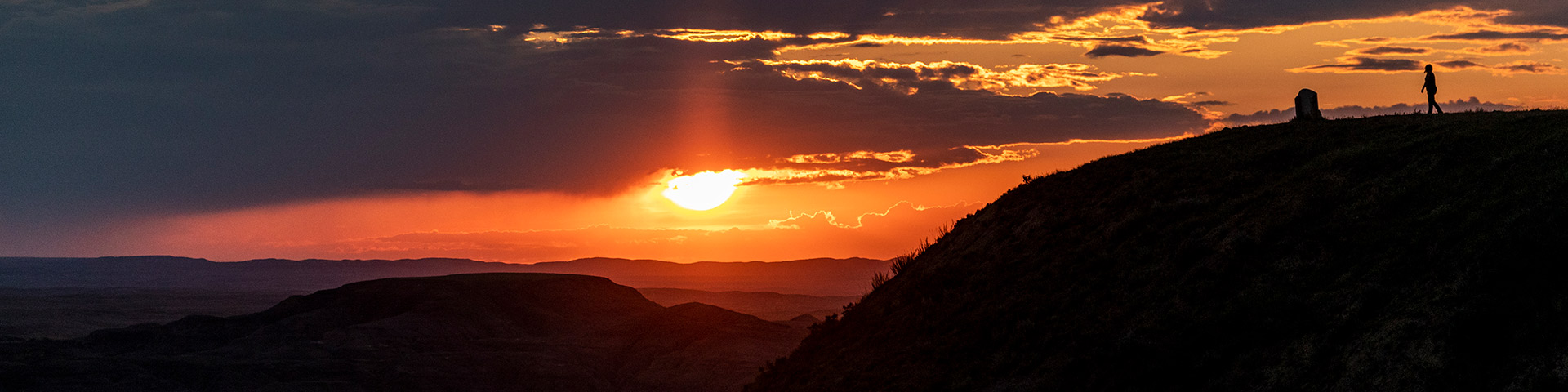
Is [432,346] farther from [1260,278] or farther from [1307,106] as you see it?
[1260,278]

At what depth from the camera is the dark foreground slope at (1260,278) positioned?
1577 cm

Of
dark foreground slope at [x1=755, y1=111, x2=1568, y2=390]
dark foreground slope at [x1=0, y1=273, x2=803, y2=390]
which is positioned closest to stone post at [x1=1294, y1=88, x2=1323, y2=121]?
dark foreground slope at [x1=755, y1=111, x2=1568, y2=390]

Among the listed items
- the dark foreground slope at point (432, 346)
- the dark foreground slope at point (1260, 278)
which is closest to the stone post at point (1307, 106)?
the dark foreground slope at point (1260, 278)

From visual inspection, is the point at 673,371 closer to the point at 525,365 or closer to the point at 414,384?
the point at 525,365

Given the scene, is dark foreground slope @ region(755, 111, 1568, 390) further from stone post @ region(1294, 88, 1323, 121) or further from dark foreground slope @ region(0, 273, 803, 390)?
dark foreground slope @ region(0, 273, 803, 390)

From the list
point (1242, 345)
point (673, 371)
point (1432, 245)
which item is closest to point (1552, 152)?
point (1432, 245)

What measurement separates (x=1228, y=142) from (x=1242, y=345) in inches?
629

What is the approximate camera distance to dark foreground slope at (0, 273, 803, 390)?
367 feet

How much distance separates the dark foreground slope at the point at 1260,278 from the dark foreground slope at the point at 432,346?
81.9 meters

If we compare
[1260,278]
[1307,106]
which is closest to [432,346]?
[1307,106]

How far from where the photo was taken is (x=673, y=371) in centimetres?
12144

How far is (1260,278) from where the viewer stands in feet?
66.8

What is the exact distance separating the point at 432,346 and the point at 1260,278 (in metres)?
129

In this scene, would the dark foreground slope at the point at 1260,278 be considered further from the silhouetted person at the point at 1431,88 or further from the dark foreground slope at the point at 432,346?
the dark foreground slope at the point at 432,346
